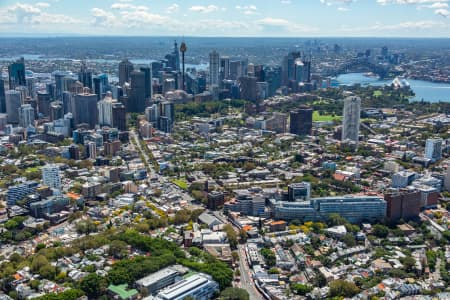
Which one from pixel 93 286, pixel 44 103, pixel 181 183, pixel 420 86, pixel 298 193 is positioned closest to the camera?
pixel 93 286

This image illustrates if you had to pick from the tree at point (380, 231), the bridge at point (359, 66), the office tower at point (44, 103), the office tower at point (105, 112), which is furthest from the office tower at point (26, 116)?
the bridge at point (359, 66)

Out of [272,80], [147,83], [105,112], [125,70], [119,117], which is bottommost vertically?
[119,117]

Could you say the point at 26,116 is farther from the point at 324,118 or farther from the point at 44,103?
the point at 324,118

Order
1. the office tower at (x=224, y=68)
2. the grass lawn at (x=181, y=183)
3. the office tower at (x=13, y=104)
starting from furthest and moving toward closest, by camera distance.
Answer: the office tower at (x=224, y=68), the office tower at (x=13, y=104), the grass lawn at (x=181, y=183)

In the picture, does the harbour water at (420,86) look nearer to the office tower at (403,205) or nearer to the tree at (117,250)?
the office tower at (403,205)

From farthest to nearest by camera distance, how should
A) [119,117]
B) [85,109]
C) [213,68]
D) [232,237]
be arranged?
[213,68], [85,109], [119,117], [232,237]

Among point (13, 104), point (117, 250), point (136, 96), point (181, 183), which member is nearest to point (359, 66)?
point (136, 96)

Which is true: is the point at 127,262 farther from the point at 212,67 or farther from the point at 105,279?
the point at 212,67

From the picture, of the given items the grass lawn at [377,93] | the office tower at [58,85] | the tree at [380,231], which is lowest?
the tree at [380,231]
